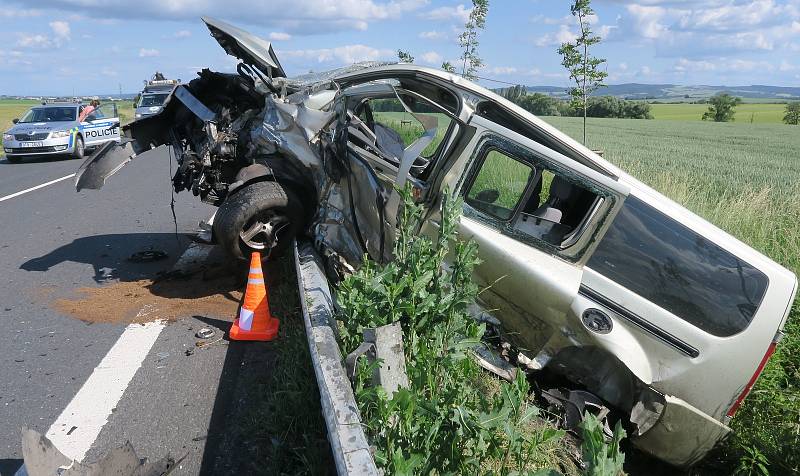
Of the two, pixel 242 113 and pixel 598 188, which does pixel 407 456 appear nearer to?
pixel 598 188

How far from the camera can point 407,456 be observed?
2264 millimetres

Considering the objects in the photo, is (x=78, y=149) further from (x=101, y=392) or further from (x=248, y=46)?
Result: (x=101, y=392)

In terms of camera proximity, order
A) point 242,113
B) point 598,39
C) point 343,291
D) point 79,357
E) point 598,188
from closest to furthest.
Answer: point 343,291 < point 598,188 < point 79,357 < point 242,113 < point 598,39

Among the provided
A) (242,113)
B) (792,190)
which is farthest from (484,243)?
(792,190)

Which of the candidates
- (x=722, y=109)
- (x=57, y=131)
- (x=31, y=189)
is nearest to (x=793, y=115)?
(x=722, y=109)

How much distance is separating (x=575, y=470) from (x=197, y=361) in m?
2.55

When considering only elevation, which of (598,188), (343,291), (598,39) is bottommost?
(343,291)

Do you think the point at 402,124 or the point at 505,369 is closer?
the point at 505,369

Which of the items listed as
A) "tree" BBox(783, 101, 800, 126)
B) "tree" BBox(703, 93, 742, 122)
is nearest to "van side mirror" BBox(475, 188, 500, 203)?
"tree" BBox(783, 101, 800, 126)

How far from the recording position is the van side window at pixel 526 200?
3682 millimetres

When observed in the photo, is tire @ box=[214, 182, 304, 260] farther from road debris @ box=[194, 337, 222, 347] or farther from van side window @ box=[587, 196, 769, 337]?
van side window @ box=[587, 196, 769, 337]

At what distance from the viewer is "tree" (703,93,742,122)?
54.4 meters

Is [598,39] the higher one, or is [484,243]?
[598,39]

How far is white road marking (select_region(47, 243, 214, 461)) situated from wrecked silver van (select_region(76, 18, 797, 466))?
1477 mm
